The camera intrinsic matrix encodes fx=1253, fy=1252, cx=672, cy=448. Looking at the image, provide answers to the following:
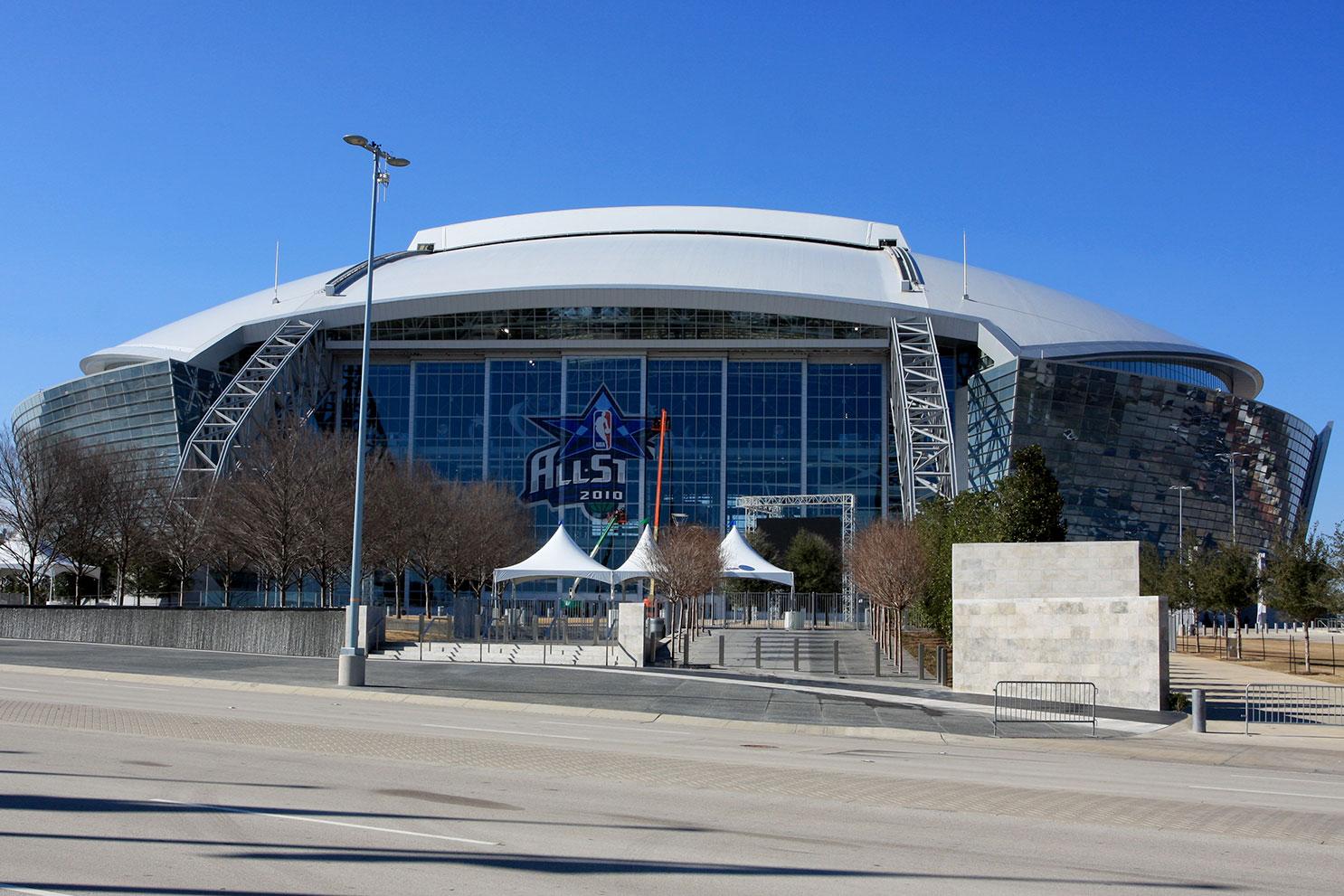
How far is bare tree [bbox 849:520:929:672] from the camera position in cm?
4369

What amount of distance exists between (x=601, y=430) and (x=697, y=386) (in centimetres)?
748

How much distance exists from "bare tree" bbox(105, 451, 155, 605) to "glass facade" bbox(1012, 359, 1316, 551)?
49682 millimetres

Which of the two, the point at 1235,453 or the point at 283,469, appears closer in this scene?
the point at 283,469

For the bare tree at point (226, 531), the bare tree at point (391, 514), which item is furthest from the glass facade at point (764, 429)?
the bare tree at point (226, 531)

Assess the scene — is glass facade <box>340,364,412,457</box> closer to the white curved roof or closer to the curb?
the white curved roof

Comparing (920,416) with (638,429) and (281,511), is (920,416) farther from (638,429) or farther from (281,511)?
(281,511)

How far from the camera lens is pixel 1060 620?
29203 mm

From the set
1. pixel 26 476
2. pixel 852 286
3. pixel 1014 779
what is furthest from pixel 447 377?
pixel 1014 779

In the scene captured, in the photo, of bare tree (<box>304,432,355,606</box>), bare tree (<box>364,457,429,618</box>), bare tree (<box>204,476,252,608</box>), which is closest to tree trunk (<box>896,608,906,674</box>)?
bare tree (<box>304,432,355,606</box>)

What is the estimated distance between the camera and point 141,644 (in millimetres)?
43281

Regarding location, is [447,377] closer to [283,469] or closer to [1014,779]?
[283,469]

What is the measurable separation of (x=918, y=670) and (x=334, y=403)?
214 feet

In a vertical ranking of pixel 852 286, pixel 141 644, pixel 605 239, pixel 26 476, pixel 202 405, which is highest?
pixel 605 239

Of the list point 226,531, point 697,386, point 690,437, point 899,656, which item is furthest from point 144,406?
point 899,656
